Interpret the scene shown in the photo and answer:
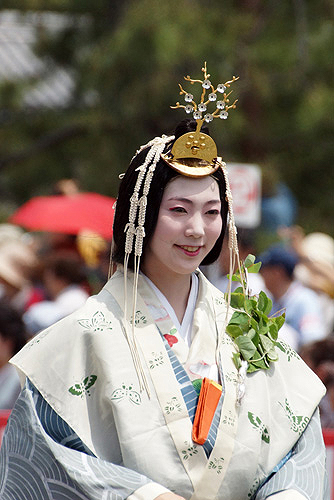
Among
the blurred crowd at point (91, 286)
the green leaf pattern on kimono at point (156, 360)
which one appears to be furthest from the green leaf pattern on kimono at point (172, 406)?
the blurred crowd at point (91, 286)

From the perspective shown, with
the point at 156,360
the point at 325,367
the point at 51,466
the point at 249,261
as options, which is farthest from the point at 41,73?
the point at 51,466

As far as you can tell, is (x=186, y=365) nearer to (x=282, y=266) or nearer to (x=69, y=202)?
(x=282, y=266)

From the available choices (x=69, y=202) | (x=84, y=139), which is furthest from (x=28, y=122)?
(x=69, y=202)

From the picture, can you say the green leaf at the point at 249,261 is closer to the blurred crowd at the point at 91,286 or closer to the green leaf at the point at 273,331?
the green leaf at the point at 273,331

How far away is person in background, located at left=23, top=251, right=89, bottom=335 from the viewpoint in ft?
18.4

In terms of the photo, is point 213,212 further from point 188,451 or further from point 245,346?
point 188,451

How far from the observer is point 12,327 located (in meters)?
4.67

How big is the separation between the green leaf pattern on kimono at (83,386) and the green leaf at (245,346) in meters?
0.45

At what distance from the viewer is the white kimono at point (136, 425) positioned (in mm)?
2549

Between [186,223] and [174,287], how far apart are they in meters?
0.24

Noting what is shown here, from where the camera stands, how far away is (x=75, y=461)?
2533mm

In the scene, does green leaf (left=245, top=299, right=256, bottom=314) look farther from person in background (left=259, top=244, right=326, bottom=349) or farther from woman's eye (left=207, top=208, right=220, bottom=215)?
person in background (left=259, top=244, right=326, bottom=349)

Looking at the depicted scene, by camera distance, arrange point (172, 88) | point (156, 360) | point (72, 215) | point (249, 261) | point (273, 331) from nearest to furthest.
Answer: point (156, 360) → point (273, 331) → point (249, 261) → point (72, 215) → point (172, 88)

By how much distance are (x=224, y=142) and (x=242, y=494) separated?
5.71 meters
